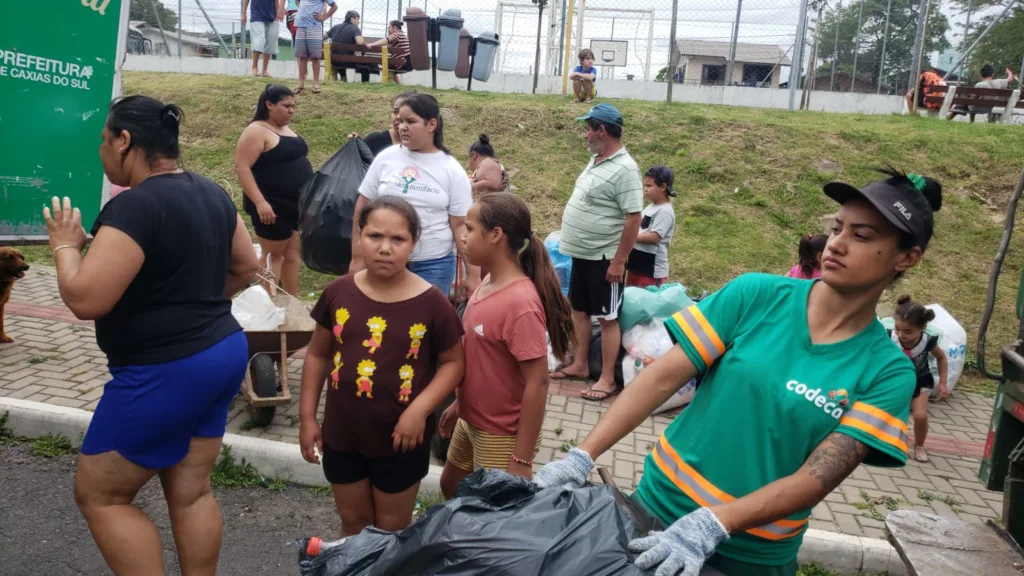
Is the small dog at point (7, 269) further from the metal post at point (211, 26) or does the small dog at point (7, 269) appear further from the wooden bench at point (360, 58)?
the metal post at point (211, 26)

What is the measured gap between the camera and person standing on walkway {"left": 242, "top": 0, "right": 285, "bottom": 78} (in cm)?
1232

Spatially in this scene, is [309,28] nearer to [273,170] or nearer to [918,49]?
[273,170]

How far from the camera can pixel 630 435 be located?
507 cm

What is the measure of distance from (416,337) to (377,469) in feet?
1.71

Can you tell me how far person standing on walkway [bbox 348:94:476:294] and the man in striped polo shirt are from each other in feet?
4.28

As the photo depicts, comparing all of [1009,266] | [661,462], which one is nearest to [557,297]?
[661,462]

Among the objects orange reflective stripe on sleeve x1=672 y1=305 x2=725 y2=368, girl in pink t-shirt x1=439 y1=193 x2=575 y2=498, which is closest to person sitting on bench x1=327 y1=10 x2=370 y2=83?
girl in pink t-shirt x1=439 y1=193 x2=575 y2=498

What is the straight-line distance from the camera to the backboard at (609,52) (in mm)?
18094

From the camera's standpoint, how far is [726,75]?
1809cm

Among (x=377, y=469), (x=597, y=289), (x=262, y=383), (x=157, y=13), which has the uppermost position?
(x=157, y=13)

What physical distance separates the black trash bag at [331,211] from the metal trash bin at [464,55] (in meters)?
9.78

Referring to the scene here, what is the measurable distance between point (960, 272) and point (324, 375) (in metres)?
8.45

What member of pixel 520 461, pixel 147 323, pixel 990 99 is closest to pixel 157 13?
pixel 990 99

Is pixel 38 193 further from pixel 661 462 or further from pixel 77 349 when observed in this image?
pixel 661 462
